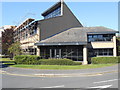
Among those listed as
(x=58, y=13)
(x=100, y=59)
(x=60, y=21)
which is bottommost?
(x=100, y=59)

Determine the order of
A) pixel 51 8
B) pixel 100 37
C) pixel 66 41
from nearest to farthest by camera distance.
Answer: pixel 66 41
pixel 100 37
pixel 51 8

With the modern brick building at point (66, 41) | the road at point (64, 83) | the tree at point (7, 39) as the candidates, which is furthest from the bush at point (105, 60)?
the tree at point (7, 39)

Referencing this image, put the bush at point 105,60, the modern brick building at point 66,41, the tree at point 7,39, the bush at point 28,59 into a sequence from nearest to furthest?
the bush at point 28,59 < the bush at point 105,60 < the modern brick building at point 66,41 < the tree at point 7,39

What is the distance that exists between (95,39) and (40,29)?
1000cm

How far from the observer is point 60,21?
94.1 feet

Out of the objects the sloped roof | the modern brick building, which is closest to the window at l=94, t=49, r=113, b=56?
the modern brick building

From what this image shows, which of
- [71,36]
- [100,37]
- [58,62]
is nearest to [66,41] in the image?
[71,36]

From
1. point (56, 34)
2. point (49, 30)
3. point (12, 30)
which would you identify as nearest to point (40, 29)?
point (49, 30)

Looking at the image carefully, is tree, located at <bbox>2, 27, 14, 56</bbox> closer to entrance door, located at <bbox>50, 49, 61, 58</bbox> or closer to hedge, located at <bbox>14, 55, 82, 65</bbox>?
hedge, located at <bbox>14, 55, 82, 65</bbox>

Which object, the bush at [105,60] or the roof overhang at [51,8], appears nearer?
the bush at [105,60]

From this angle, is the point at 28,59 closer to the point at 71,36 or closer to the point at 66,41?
the point at 66,41

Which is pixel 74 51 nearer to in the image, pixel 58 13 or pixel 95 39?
pixel 95 39

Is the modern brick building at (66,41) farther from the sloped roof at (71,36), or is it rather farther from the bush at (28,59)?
the bush at (28,59)

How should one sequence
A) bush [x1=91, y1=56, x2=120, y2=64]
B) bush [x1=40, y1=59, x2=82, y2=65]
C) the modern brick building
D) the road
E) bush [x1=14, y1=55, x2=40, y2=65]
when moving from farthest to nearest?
the modern brick building → bush [x1=91, y1=56, x2=120, y2=64] → bush [x1=14, y1=55, x2=40, y2=65] → bush [x1=40, y1=59, x2=82, y2=65] → the road
